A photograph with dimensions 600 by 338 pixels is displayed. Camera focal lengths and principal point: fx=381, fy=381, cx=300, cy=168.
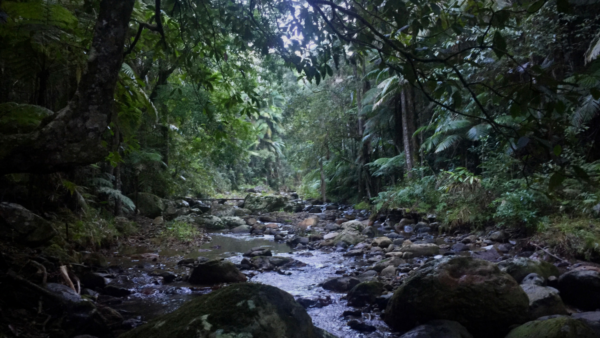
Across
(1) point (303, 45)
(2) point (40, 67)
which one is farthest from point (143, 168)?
(1) point (303, 45)

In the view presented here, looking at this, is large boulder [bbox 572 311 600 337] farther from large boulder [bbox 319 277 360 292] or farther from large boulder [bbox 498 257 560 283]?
large boulder [bbox 319 277 360 292]

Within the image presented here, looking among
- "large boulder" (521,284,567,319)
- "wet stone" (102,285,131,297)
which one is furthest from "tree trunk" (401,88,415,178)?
"wet stone" (102,285,131,297)

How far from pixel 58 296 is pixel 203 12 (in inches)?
116

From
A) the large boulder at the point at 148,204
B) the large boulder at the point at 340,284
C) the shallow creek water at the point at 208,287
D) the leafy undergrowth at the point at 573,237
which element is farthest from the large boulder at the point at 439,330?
the large boulder at the point at 148,204

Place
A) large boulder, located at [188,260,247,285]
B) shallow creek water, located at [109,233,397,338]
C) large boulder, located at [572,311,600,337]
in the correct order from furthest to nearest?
large boulder, located at [188,260,247,285] < shallow creek water, located at [109,233,397,338] < large boulder, located at [572,311,600,337]

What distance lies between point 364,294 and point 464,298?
1385 millimetres

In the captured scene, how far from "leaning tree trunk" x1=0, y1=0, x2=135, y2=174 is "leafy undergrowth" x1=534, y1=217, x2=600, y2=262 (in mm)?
6239

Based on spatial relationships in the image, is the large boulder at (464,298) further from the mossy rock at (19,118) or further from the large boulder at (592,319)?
the mossy rock at (19,118)

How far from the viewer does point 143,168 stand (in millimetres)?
10641

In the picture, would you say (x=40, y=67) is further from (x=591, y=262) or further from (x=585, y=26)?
(x=585, y=26)

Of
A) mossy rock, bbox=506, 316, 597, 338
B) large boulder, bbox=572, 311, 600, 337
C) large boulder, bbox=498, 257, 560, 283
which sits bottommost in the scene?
large boulder, bbox=572, 311, 600, 337

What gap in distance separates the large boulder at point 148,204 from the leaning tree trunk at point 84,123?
8885mm

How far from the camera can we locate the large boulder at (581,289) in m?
4.05

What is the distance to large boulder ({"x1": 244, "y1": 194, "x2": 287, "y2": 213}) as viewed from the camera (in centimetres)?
1653
